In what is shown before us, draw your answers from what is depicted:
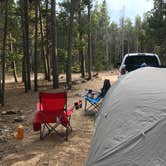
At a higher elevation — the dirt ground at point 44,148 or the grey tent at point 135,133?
the grey tent at point 135,133

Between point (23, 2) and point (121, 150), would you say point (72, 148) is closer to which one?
point (121, 150)

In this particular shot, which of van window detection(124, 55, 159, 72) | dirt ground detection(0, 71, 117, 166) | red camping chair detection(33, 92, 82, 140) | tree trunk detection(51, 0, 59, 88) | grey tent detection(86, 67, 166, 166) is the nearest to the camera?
grey tent detection(86, 67, 166, 166)

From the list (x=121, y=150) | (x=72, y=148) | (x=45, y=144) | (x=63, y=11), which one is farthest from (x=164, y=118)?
(x=63, y=11)

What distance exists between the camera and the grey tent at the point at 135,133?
3.43 m

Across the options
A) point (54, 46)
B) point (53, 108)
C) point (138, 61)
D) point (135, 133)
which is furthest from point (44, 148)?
point (54, 46)

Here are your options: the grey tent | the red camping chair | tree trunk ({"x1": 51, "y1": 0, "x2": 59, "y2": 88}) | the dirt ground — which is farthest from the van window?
the grey tent

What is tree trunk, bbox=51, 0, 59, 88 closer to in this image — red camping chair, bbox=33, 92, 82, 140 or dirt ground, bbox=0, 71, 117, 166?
dirt ground, bbox=0, 71, 117, 166

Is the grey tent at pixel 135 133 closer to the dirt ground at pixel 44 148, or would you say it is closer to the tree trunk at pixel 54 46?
the dirt ground at pixel 44 148

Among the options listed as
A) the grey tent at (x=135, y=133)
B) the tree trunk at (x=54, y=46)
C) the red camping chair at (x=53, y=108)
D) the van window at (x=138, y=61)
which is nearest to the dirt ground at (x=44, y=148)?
the red camping chair at (x=53, y=108)

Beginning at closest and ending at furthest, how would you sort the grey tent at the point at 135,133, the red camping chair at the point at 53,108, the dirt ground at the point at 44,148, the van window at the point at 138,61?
the grey tent at the point at 135,133 → the dirt ground at the point at 44,148 → the red camping chair at the point at 53,108 → the van window at the point at 138,61

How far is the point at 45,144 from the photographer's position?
648 cm

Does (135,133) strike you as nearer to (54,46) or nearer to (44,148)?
(44,148)

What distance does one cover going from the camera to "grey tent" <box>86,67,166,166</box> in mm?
3426

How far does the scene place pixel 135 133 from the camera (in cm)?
356
